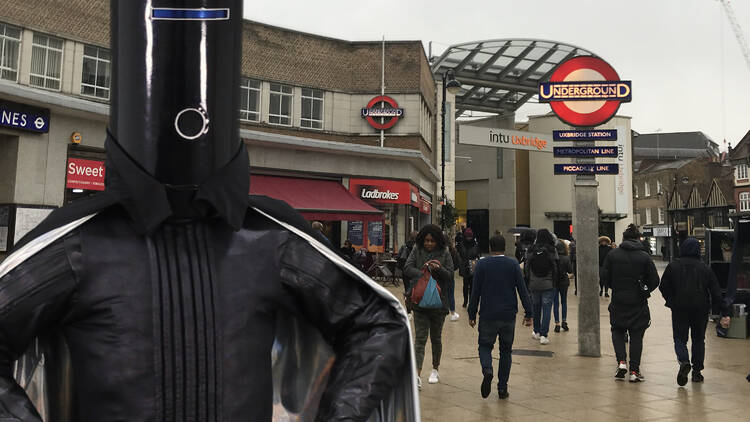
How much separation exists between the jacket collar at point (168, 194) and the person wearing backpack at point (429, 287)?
18.3ft

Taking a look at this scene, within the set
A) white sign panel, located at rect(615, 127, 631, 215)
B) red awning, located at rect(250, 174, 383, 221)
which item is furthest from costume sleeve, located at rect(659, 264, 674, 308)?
white sign panel, located at rect(615, 127, 631, 215)

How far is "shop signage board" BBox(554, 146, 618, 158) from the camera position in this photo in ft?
32.2

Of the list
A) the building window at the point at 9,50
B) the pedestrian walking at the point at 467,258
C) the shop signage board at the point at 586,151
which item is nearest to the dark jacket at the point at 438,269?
the shop signage board at the point at 586,151

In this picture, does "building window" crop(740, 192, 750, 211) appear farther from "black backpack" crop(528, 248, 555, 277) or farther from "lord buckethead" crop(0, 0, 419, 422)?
"lord buckethead" crop(0, 0, 419, 422)

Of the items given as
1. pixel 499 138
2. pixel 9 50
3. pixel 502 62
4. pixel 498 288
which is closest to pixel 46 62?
pixel 9 50

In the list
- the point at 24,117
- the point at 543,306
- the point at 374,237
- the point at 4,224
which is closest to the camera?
the point at 543,306

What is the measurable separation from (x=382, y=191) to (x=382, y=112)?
3642 millimetres

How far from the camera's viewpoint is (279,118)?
24797 millimetres

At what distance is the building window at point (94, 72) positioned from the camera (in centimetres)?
1875

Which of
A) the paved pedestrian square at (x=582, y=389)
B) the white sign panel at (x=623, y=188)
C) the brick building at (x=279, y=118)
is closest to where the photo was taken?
the paved pedestrian square at (x=582, y=389)

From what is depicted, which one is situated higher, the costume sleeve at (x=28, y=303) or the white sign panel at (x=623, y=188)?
the white sign panel at (x=623, y=188)

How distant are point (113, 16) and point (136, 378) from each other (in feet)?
2.92

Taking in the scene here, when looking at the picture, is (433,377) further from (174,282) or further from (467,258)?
(467,258)

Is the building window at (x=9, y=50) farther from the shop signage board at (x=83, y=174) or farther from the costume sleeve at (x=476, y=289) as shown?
the costume sleeve at (x=476, y=289)
